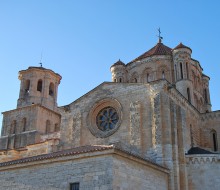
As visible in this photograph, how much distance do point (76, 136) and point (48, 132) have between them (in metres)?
7.46

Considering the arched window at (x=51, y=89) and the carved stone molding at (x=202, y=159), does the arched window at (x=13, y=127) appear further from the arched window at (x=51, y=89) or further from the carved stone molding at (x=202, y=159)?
the carved stone molding at (x=202, y=159)

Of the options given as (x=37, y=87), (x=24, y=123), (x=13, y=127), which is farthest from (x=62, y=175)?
(x=37, y=87)

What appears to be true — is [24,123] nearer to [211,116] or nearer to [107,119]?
[107,119]

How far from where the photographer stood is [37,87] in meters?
29.0

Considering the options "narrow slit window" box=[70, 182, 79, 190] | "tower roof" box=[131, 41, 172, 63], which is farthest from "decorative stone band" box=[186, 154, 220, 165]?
"tower roof" box=[131, 41, 172, 63]

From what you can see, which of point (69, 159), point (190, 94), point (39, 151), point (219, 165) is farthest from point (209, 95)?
point (69, 159)

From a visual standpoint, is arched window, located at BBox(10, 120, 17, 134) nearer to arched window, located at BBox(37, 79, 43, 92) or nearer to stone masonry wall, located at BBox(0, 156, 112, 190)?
arched window, located at BBox(37, 79, 43, 92)

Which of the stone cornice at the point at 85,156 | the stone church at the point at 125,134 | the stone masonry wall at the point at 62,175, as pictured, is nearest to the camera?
the stone masonry wall at the point at 62,175

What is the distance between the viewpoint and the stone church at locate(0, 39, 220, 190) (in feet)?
45.7

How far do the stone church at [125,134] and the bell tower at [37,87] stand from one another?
8 centimetres

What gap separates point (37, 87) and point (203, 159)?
16.4 m

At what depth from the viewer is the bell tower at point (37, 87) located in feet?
92.9

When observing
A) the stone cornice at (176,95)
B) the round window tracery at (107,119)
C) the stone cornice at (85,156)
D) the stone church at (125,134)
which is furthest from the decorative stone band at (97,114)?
Result: the stone cornice at (85,156)

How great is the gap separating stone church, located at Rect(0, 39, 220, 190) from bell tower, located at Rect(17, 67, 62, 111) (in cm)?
8
